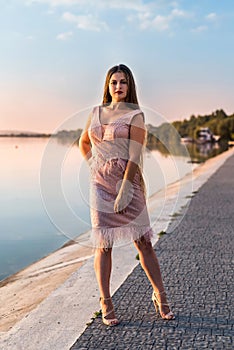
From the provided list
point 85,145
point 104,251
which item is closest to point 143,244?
point 104,251

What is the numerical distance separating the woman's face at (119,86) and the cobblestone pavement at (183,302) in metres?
1.74

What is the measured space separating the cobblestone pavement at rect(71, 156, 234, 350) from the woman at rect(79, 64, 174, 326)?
17cm

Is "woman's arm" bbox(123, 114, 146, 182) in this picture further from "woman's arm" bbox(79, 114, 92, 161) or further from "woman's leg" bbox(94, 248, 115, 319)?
"woman's leg" bbox(94, 248, 115, 319)

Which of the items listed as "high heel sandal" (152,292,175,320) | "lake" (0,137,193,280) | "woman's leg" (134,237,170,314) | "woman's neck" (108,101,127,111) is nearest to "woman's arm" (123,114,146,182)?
"woman's neck" (108,101,127,111)

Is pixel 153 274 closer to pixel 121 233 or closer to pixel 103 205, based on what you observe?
pixel 121 233

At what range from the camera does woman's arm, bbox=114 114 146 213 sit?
3.91 meters

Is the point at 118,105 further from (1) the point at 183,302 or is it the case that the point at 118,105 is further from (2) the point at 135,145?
(1) the point at 183,302

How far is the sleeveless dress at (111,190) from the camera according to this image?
3963mm

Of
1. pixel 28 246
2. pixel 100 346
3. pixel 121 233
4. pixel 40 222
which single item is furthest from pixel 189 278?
pixel 40 222

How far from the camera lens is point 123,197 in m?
3.92

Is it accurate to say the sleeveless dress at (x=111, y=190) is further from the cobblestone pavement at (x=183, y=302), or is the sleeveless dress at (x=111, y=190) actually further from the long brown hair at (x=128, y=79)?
the cobblestone pavement at (x=183, y=302)

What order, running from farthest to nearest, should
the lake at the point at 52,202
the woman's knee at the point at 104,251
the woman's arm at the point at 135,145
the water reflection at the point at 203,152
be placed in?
the water reflection at the point at 203,152 < the lake at the point at 52,202 < the woman's knee at the point at 104,251 < the woman's arm at the point at 135,145

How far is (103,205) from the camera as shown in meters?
3.98

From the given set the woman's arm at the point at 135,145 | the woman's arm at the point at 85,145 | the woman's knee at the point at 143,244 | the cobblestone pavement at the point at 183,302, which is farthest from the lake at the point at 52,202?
the cobblestone pavement at the point at 183,302
